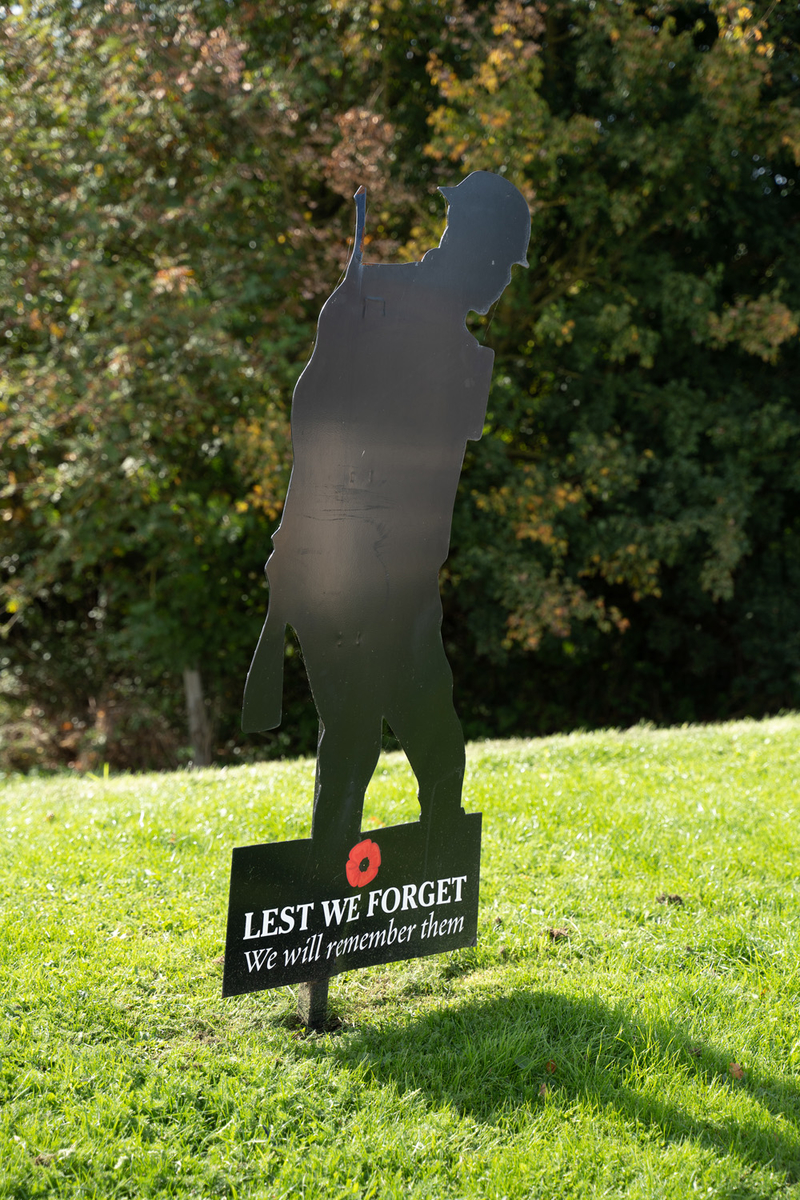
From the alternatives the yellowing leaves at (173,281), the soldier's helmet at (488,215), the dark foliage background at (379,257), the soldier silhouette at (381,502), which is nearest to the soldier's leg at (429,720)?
the soldier silhouette at (381,502)

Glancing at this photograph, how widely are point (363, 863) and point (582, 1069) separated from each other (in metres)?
0.91

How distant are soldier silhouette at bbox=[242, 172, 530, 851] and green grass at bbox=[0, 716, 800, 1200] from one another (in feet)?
2.18

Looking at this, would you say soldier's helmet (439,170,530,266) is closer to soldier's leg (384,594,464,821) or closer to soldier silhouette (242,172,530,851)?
soldier silhouette (242,172,530,851)

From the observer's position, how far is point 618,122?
8414mm

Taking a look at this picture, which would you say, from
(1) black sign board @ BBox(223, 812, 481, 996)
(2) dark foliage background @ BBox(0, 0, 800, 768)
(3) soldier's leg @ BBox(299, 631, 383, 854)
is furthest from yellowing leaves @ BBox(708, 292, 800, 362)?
(3) soldier's leg @ BBox(299, 631, 383, 854)

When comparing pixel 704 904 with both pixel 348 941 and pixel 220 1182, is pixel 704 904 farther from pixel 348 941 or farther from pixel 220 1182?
pixel 220 1182

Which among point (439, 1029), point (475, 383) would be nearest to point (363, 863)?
point (439, 1029)

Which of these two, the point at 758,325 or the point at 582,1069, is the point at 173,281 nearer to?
the point at 758,325

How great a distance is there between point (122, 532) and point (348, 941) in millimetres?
6755

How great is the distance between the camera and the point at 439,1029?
2.96 meters

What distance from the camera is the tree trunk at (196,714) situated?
1080 centimetres

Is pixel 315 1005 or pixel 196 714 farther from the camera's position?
pixel 196 714

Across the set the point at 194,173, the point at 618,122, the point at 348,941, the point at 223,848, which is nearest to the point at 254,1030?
the point at 348,941

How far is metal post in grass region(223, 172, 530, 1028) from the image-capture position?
2922 millimetres
